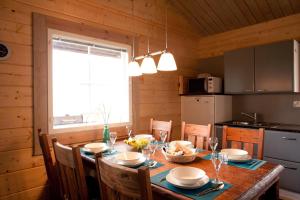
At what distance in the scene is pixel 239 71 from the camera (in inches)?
126

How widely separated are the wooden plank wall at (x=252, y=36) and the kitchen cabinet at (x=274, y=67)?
347mm

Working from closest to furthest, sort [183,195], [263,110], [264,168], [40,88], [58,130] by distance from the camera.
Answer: [183,195], [264,168], [40,88], [58,130], [263,110]

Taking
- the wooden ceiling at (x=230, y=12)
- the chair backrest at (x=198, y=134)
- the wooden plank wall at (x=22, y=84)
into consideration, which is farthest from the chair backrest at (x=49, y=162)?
the wooden ceiling at (x=230, y=12)

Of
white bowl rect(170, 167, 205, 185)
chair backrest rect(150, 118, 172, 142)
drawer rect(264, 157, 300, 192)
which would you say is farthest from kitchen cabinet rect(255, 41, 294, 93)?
white bowl rect(170, 167, 205, 185)

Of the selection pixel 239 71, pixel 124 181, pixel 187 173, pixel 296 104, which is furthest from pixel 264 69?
pixel 124 181

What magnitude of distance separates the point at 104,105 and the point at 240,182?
5.99 feet

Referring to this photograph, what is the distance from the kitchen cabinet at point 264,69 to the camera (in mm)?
2746

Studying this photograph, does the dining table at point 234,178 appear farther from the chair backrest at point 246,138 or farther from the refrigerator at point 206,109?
the refrigerator at point 206,109

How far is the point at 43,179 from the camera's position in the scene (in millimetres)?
2107

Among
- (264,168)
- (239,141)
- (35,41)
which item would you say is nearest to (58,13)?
(35,41)

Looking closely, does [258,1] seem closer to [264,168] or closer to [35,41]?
[264,168]

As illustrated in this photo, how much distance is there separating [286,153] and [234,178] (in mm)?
1696

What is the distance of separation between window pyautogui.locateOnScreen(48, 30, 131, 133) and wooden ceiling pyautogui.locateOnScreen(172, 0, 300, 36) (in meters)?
1.41

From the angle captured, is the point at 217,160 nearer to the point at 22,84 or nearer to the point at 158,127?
the point at 158,127
